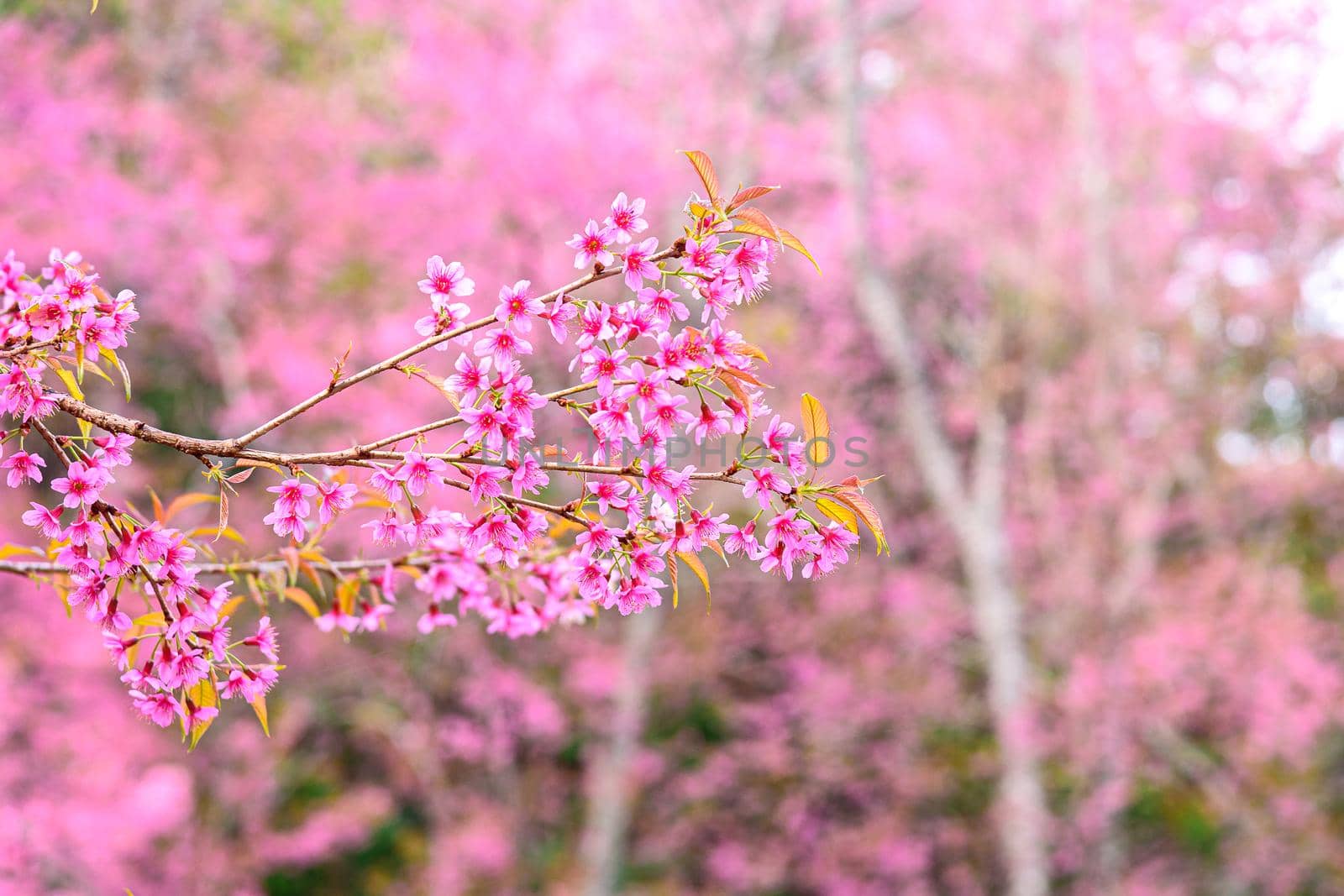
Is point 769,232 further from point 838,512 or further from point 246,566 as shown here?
point 246,566

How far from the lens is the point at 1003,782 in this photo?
640cm

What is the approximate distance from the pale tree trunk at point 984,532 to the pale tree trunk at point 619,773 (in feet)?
5.91

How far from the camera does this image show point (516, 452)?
1.01 m

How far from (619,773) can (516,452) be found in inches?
206

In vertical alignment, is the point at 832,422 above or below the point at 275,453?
above

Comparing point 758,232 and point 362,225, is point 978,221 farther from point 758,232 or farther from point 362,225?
point 758,232

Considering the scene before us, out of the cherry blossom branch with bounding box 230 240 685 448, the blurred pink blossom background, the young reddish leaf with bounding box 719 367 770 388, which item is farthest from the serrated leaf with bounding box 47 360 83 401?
the blurred pink blossom background

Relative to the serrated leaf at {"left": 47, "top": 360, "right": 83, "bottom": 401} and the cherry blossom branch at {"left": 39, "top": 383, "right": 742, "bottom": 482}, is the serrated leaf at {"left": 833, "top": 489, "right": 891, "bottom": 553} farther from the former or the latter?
the serrated leaf at {"left": 47, "top": 360, "right": 83, "bottom": 401}

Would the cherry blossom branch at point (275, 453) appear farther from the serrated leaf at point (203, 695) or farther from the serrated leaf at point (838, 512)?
the serrated leaf at point (203, 695)

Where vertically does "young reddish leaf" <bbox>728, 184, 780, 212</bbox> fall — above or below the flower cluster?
above

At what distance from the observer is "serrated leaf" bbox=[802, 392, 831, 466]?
96 centimetres

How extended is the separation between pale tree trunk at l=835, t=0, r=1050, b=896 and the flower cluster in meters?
4.76

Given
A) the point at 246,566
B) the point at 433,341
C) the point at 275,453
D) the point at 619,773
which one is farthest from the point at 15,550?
the point at 619,773

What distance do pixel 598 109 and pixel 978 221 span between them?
2.60 m
